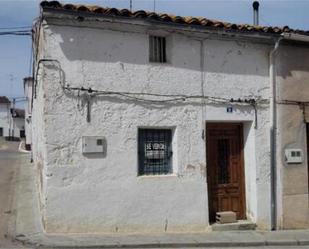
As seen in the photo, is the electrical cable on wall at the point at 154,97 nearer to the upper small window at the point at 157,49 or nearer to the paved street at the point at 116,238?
the upper small window at the point at 157,49

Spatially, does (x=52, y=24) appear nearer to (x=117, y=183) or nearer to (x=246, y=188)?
(x=117, y=183)

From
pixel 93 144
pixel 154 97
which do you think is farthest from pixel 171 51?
pixel 93 144

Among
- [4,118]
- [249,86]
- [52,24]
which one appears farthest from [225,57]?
[4,118]

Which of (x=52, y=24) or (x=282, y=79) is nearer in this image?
(x=52, y=24)

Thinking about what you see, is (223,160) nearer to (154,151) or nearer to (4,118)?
(154,151)

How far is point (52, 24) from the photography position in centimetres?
890

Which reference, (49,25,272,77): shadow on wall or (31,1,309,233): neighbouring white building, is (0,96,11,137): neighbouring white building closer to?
(31,1,309,233): neighbouring white building

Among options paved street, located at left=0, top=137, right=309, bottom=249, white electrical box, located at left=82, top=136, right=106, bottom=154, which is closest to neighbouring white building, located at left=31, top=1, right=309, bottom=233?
white electrical box, located at left=82, top=136, right=106, bottom=154

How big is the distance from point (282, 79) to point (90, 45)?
449cm

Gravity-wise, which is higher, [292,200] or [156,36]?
[156,36]

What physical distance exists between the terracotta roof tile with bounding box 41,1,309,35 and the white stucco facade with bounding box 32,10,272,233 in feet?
0.86

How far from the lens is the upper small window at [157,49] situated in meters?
9.90

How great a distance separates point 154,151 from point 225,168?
1.87 metres

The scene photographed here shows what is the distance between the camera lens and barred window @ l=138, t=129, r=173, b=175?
9.75m
